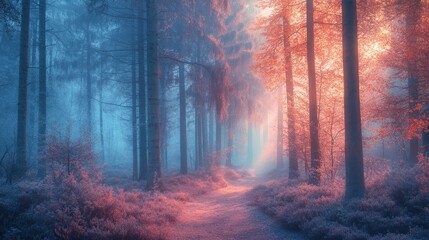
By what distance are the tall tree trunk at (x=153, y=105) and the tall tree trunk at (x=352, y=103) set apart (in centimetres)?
732

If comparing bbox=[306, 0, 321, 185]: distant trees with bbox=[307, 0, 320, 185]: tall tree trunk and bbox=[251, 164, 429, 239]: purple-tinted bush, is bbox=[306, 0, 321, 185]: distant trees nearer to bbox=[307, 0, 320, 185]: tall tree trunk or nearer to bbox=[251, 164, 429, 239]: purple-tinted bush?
bbox=[307, 0, 320, 185]: tall tree trunk

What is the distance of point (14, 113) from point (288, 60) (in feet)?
95.7

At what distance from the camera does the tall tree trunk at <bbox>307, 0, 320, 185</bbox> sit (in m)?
11.9

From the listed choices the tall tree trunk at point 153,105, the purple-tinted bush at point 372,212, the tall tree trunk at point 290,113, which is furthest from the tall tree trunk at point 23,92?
the tall tree trunk at point 290,113

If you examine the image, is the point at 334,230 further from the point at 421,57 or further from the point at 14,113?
the point at 14,113

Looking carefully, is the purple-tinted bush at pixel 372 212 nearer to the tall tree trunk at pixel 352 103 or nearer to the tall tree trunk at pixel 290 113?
the tall tree trunk at pixel 352 103

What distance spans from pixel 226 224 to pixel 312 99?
6386 millimetres

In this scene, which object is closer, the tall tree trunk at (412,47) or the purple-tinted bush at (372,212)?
the purple-tinted bush at (372,212)

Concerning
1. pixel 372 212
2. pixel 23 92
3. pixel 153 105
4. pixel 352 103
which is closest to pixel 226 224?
pixel 372 212

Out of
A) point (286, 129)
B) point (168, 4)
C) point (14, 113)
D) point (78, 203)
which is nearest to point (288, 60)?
point (286, 129)

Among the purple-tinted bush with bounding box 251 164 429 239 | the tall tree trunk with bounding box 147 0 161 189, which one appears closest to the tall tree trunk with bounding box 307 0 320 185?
the purple-tinted bush with bounding box 251 164 429 239

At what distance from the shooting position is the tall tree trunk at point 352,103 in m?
8.47

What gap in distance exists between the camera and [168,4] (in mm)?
14797

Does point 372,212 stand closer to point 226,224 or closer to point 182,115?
point 226,224
